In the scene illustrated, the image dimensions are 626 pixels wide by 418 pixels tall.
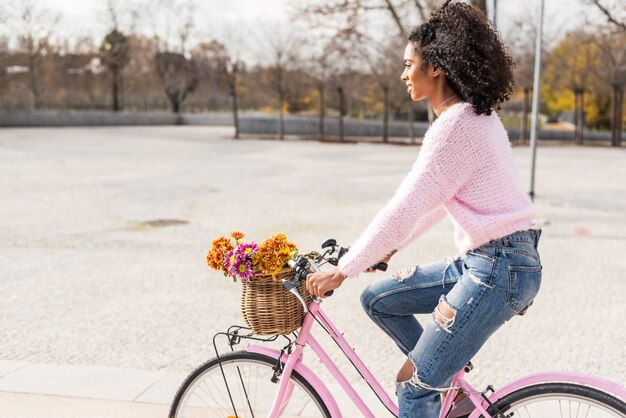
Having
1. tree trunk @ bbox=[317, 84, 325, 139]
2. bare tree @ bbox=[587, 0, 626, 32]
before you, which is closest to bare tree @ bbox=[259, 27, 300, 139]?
tree trunk @ bbox=[317, 84, 325, 139]

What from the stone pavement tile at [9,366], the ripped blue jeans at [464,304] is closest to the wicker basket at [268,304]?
the ripped blue jeans at [464,304]

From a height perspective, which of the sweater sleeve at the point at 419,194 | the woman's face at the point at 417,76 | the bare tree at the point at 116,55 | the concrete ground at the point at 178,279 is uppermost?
the bare tree at the point at 116,55

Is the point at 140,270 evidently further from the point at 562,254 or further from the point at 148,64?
the point at 148,64

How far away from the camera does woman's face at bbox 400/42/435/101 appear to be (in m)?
2.21

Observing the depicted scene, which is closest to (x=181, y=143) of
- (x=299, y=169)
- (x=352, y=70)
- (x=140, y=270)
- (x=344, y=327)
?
(x=352, y=70)

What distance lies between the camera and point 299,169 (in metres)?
18.7

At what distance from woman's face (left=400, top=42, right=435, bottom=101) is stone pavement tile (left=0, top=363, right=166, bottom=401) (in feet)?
7.69

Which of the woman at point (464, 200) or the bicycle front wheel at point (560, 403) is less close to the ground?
the woman at point (464, 200)

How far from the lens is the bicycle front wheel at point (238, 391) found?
245cm

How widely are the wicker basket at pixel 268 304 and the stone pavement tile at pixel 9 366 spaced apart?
2407 millimetres

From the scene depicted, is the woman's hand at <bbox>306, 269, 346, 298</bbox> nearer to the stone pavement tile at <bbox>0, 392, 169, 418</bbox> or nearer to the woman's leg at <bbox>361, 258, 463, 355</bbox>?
the woman's leg at <bbox>361, 258, 463, 355</bbox>

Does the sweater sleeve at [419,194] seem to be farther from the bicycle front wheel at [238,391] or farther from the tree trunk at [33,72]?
the tree trunk at [33,72]

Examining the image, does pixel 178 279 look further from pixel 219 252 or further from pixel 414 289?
pixel 414 289

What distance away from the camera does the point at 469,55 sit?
210 cm
